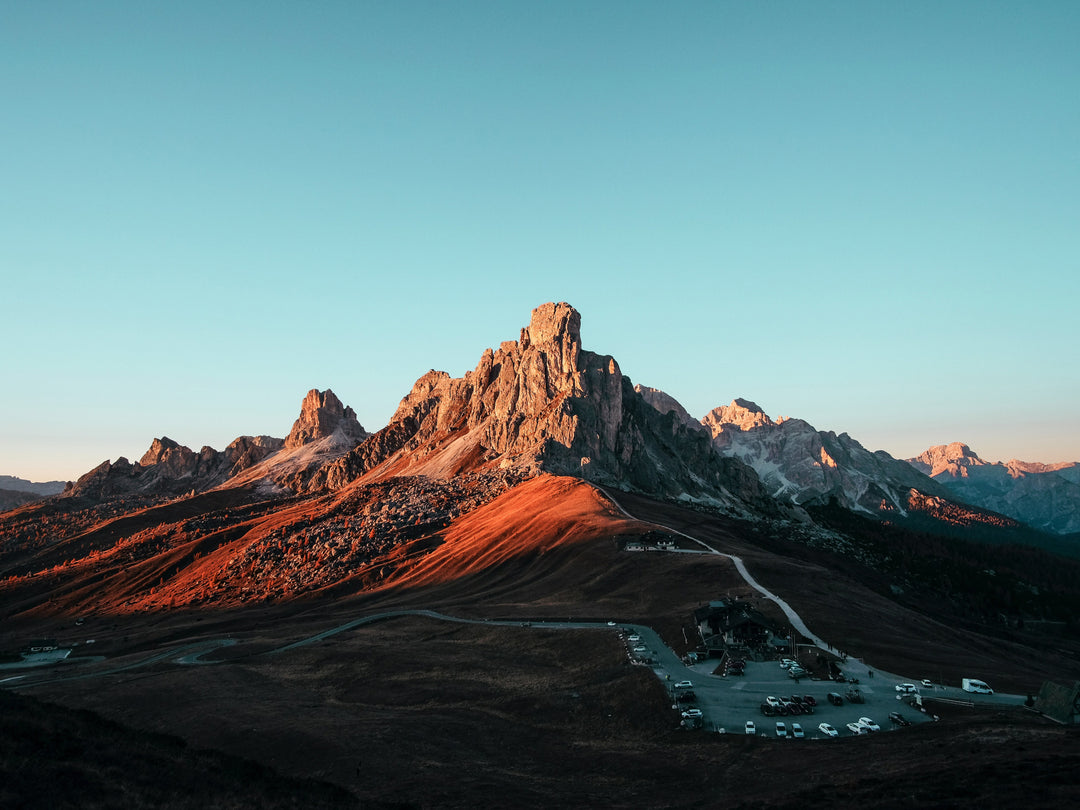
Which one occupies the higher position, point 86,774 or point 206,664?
point 86,774

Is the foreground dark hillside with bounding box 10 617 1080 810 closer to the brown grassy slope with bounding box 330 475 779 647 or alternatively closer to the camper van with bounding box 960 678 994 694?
the camper van with bounding box 960 678 994 694

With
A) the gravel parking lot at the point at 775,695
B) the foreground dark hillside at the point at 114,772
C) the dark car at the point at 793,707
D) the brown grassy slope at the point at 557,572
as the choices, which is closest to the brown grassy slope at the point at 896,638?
the gravel parking lot at the point at 775,695

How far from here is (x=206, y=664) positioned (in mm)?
90375

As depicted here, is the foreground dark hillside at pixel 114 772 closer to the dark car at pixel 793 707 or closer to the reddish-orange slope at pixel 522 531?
the dark car at pixel 793 707

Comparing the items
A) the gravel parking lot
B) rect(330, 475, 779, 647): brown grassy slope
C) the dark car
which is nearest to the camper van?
the gravel parking lot

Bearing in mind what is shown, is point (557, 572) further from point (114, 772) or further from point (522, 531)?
point (114, 772)

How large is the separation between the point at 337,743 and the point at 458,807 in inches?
615

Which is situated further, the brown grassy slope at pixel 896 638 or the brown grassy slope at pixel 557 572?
the brown grassy slope at pixel 557 572

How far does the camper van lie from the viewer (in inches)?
2260

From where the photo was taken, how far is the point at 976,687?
5778 cm

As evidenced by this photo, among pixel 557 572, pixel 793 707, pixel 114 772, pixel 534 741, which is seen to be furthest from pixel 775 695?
pixel 557 572

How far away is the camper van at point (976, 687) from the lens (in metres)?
57.4

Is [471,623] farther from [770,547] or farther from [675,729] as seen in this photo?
[770,547]

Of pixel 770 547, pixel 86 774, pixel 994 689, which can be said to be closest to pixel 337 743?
pixel 86 774
